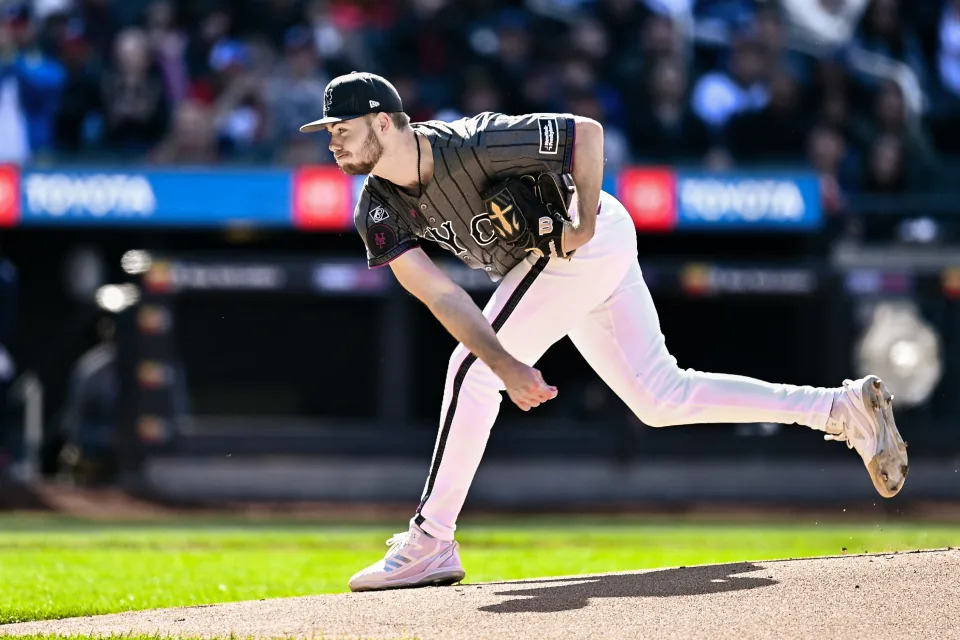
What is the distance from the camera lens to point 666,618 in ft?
13.4

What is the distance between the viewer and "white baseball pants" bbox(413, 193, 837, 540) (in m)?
4.91

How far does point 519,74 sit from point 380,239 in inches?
343

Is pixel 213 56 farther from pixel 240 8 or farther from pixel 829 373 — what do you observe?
pixel 829 373

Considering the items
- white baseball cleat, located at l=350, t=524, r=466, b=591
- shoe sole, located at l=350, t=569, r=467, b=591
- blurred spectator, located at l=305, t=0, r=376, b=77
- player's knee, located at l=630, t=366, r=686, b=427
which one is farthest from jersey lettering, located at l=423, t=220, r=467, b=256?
blurred spectator, located at l=305, t=0, r=376, b=77

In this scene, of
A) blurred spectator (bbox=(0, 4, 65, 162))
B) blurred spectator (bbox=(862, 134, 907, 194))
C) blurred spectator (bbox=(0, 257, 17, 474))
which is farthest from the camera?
blurred spectator (bbox=(862, 134, 907, 194))

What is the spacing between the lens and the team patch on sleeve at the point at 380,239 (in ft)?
15.4

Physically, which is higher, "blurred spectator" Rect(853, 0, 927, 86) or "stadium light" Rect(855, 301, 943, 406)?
"blurred spectator" Rect(853, 0, 927, 86)

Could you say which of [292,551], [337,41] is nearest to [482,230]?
[292,551]

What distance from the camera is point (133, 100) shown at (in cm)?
1239

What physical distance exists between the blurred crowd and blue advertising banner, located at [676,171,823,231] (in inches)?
22.7

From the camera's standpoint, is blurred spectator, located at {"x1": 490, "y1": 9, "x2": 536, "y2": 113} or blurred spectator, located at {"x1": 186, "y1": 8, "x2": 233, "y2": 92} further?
blurred spectator, located at {"x1": 490, "y1": 9, "x2": 536, "y2": 113}

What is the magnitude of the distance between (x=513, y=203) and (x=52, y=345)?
818cm

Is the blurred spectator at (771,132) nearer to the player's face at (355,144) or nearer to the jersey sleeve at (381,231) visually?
the jersey sleeve at (381,231)

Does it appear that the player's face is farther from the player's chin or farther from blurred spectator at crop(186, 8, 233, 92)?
blurred spectator at crop(186, 8, 233, 92)
